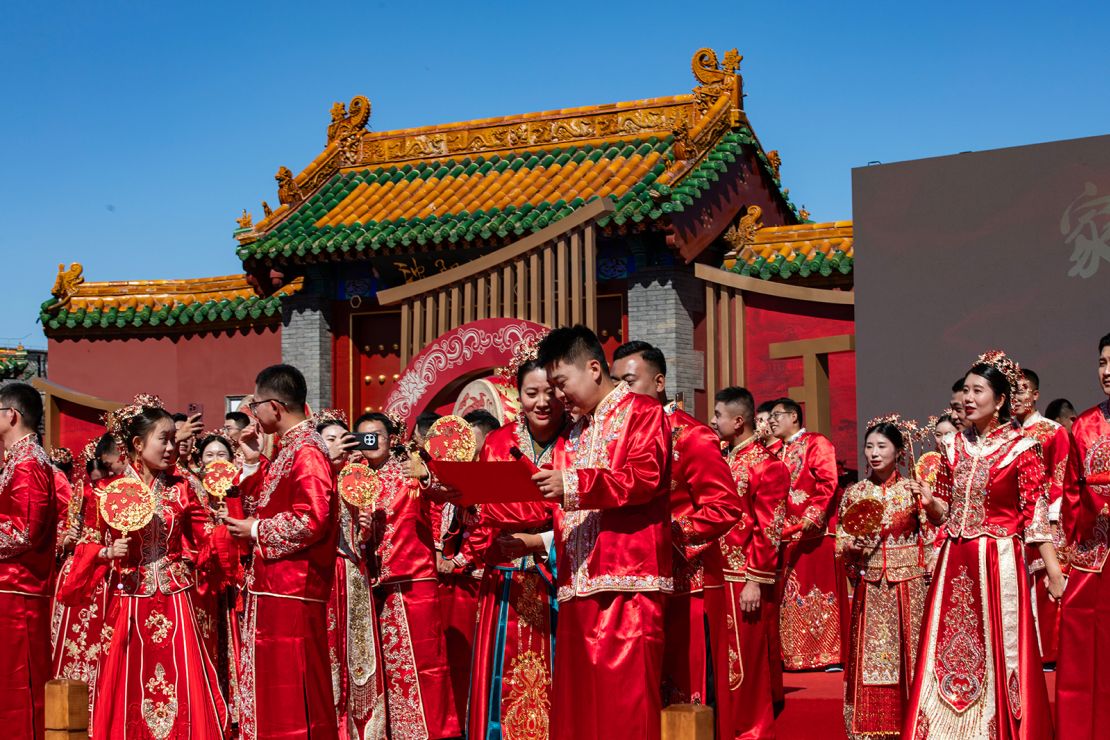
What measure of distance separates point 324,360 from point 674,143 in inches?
155

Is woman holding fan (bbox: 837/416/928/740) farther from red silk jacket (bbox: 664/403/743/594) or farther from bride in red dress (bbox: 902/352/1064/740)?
red silk jacket (bbox: 664/403/743/594)

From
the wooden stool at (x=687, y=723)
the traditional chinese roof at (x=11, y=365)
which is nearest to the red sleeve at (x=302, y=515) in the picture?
the wooden stool at (x=687, y=723)

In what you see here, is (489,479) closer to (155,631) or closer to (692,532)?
(692,532)

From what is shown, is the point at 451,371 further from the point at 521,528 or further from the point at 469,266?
the point at 521,528

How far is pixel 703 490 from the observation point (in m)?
5.03

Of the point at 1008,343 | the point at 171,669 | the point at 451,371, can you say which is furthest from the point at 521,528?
the point at 451,371

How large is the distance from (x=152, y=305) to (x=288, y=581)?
33.9 ft

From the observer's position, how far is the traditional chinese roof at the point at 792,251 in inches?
451

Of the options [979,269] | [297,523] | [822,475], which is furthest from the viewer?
[979,269]

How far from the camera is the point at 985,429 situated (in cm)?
583

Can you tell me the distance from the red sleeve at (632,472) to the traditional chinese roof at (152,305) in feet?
33.5

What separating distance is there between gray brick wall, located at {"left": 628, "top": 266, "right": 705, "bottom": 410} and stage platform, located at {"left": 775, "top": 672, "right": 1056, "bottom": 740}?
369 cm

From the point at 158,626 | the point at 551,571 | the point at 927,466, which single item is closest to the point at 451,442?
the point at 551,571

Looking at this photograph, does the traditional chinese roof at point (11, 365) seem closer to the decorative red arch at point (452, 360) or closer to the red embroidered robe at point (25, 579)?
the decorative red arch at point (452, 360)
